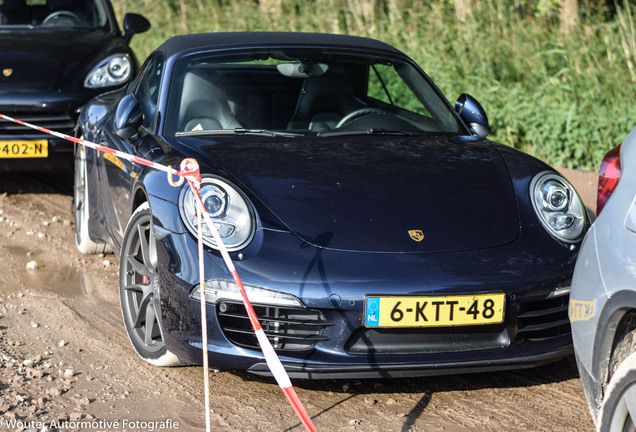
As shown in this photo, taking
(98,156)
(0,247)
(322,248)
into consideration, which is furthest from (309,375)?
(0,247)

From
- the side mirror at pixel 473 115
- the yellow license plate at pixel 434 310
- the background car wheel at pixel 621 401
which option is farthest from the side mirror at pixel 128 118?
the background car wheel at pixel 621 401

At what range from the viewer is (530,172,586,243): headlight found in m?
3.94

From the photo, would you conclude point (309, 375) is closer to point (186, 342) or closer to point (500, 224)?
point (186, 342)

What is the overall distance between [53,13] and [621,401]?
22.3ft

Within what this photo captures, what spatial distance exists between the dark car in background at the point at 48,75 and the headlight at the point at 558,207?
3.95m

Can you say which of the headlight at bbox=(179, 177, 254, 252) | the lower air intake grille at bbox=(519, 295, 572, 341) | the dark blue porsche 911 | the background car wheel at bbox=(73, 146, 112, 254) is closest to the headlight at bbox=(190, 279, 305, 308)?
the dark blue porsche 911

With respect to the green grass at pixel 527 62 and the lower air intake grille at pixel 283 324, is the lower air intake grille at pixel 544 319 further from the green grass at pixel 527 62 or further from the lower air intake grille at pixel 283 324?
the green grass at pixel 527 62

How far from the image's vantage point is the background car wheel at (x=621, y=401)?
2555mm

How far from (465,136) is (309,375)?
5.97ft

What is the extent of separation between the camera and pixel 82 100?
23.1 ft

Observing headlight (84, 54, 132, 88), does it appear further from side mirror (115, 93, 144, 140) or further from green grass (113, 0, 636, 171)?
green grass (113, 0, 636, 171)

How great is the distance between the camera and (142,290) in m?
4.17

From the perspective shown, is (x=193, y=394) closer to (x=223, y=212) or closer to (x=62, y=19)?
(x=223, y=212)

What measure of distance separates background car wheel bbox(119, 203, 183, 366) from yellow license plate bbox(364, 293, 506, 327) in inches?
35.4
